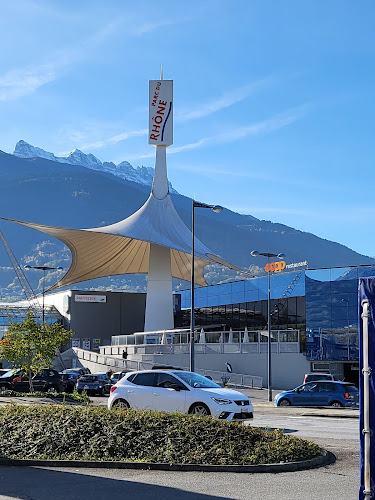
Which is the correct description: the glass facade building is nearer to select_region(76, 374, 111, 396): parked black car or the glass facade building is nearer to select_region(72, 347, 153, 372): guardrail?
select_region(72, 347, 153, 372): guardrail

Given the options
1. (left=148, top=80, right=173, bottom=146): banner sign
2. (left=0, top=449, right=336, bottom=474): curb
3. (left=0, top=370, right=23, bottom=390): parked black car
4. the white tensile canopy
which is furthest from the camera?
(left=148, top=80, right=173, bottom=146): banner sign

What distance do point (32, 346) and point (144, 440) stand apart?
2156 cm

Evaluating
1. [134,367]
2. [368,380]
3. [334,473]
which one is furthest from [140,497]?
[134,367]

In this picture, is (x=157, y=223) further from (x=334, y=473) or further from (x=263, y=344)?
(x=334, y=473)

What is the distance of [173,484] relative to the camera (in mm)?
10469

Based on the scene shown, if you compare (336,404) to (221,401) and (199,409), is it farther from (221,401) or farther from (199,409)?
(199,409)

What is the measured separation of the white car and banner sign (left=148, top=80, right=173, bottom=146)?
170 ft

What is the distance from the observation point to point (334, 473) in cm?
1155

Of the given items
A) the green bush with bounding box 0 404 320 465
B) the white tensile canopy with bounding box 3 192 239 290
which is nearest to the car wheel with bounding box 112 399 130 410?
the green bush with bounding box 0 404 320 465

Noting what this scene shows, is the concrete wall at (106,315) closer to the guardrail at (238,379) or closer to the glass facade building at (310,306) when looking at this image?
the glass facade building at (310,306)

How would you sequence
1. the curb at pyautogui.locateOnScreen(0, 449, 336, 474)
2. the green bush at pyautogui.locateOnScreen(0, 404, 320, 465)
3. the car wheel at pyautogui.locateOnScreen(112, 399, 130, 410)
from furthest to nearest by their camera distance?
the car wheel at pyautogui.locateOnScreen(112, 399, 130, 410) → the green bush at pyautogui.locateOnScreen(0, 404, 320, 465) → the curb at pyautogui.locateOnScreen(0, 449, 336, 474)

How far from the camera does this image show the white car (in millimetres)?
18391

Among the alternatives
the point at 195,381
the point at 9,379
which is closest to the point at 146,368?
the point at 9,379

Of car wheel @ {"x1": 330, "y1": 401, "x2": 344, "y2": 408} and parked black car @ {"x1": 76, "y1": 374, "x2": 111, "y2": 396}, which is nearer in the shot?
car wheel @ {"x1": 330, "y1": 401, "x2": 344, "y2": 408}
